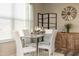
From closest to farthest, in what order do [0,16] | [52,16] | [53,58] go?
[53,58] < [0,16] < [52,16]

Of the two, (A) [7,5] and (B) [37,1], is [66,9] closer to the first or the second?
(B) [37,1]

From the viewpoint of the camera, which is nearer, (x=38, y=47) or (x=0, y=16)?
(x=0, y=16)

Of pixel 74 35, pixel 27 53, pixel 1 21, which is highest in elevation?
pixel 1 21

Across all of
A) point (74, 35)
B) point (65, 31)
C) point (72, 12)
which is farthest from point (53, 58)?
point (72, 12)

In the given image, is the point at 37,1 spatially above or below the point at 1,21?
above

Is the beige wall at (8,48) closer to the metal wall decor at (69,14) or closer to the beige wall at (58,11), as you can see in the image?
the beige wall at (58,11)

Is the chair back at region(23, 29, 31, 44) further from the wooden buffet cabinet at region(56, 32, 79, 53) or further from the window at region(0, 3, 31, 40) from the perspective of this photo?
the wooden buffet cabinet at region(56, 32, 79, 53)

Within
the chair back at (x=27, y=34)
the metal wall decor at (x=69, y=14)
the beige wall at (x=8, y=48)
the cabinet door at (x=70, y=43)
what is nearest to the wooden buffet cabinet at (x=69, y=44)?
the cabinet door at (x=70, y=43)

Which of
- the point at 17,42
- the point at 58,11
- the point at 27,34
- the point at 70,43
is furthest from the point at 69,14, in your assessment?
the point at 17,42

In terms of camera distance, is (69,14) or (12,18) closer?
(12,18)

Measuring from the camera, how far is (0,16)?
100 centimetres

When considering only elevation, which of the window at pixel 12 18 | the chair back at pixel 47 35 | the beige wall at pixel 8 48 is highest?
the window at pixel 12 18

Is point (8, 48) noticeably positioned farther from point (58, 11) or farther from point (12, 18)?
point (58, 11)

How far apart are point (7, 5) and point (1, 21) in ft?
0.47
